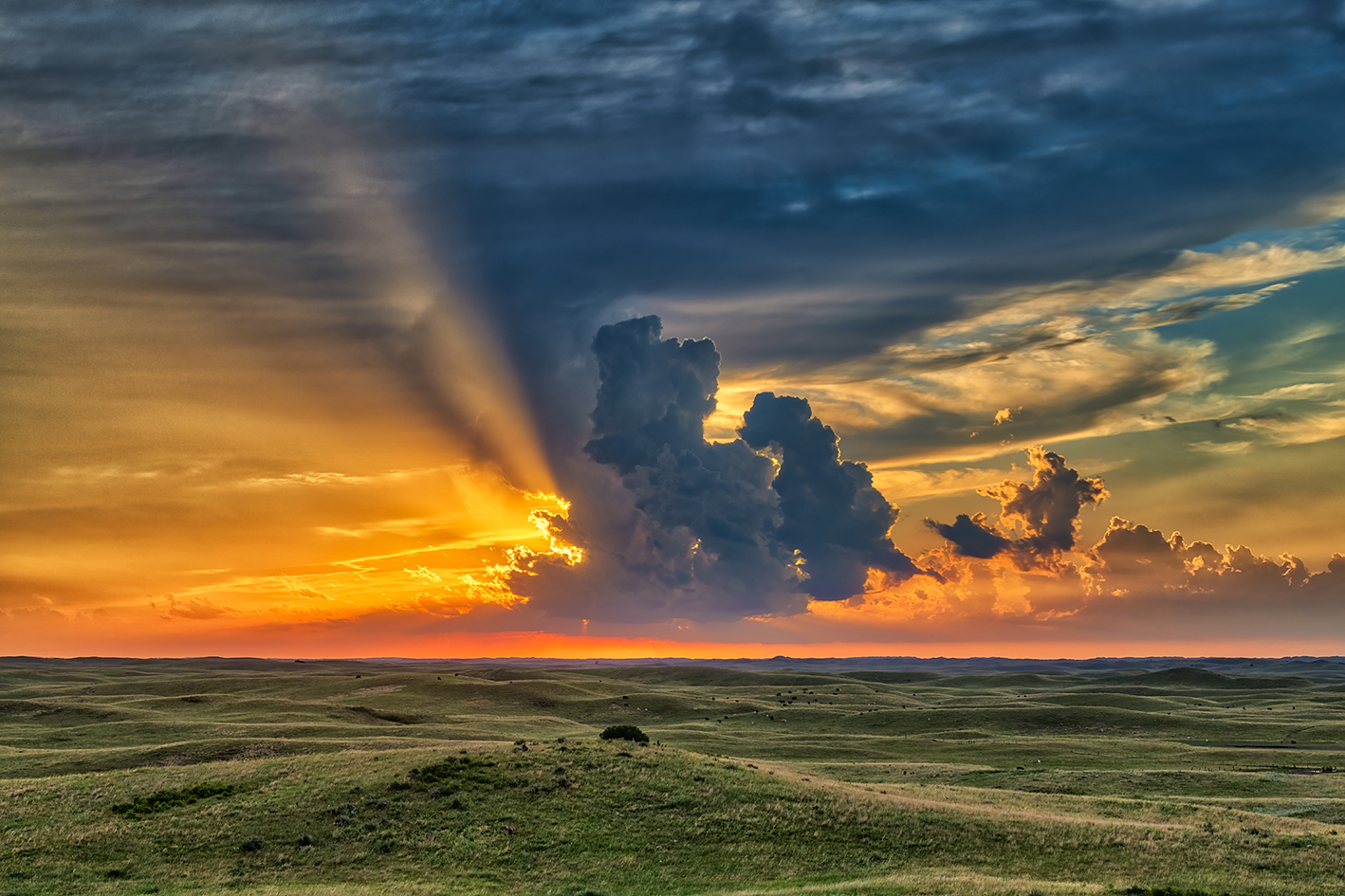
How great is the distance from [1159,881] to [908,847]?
10148 mm

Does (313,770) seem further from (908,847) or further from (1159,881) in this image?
(1159,881)

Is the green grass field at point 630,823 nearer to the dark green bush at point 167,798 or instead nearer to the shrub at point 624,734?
the dark green bush at point 167,798

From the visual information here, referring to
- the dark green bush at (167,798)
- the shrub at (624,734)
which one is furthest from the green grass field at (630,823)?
the shrub at (624,734)

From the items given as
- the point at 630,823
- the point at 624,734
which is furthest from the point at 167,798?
the point at 624,734

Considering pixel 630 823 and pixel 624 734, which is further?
pixel 624 734

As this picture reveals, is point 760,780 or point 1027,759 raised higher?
point 760,780

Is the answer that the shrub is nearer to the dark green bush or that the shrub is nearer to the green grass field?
the green grass field

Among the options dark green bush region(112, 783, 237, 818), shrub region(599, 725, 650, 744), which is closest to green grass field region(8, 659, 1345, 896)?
dark green bush region(112, 783, 237, 818)

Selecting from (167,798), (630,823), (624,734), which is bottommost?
(167,798)

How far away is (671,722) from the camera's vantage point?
118688 millimetres

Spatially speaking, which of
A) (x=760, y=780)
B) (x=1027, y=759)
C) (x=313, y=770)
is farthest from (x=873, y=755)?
(x=313, y=770)

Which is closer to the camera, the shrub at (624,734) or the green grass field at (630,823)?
the green grass field at (630,823)

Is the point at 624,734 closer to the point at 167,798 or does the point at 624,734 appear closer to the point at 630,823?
the point at 630,823

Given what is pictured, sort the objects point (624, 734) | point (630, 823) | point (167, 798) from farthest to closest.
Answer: point (624, 734) → point (167, 798) → point (630, 823)
